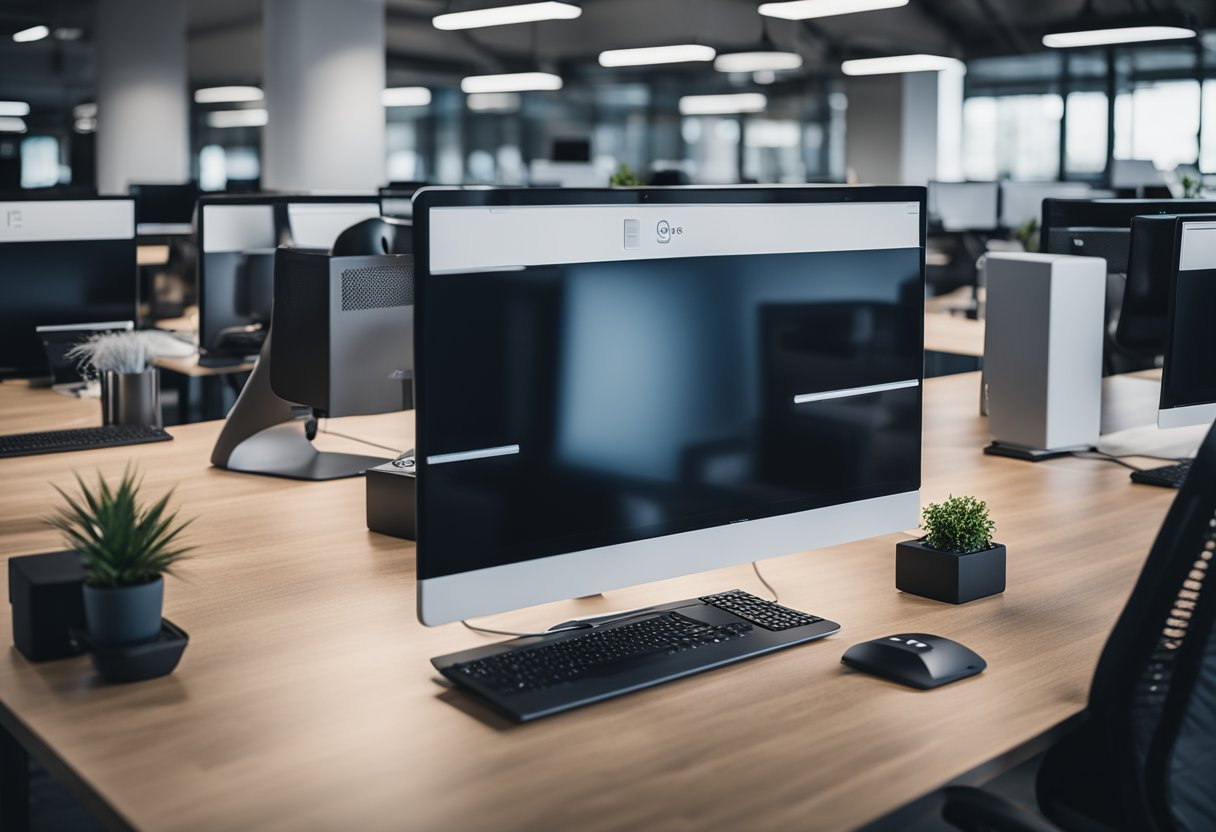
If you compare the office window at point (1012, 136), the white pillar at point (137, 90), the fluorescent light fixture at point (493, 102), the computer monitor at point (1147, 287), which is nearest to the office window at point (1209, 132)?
the office window at point (1012, 136)

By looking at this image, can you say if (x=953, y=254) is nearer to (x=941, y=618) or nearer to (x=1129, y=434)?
(x=1129, y=434)

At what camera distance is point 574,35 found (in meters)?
15.2

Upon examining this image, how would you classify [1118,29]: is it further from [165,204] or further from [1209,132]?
[165,204]

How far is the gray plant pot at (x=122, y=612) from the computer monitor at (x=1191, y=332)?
188cm

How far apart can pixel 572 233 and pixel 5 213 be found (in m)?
2.52

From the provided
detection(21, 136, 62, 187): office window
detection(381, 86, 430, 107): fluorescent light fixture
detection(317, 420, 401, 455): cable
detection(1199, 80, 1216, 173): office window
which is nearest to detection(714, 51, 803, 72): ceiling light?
detection(1199, 80, 1216, 173): office window

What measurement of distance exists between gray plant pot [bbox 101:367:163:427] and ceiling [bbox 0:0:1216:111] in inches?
364

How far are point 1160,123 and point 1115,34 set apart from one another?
4385 mm

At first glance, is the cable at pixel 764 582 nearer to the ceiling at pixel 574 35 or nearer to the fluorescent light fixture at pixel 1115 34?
the fluorescent light fixture at pixel 1115 34

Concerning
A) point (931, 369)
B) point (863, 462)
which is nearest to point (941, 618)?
point (863, 462)

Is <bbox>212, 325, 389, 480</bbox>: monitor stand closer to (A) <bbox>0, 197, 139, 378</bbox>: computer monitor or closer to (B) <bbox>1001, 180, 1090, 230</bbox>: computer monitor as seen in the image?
(A) <bbox>0, 197, 139, 378</bbox>: computer monitor

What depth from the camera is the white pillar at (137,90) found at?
11789 mm

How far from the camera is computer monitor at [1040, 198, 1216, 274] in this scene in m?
3.23

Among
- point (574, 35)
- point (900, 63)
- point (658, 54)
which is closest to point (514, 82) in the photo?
point (658, 54)
